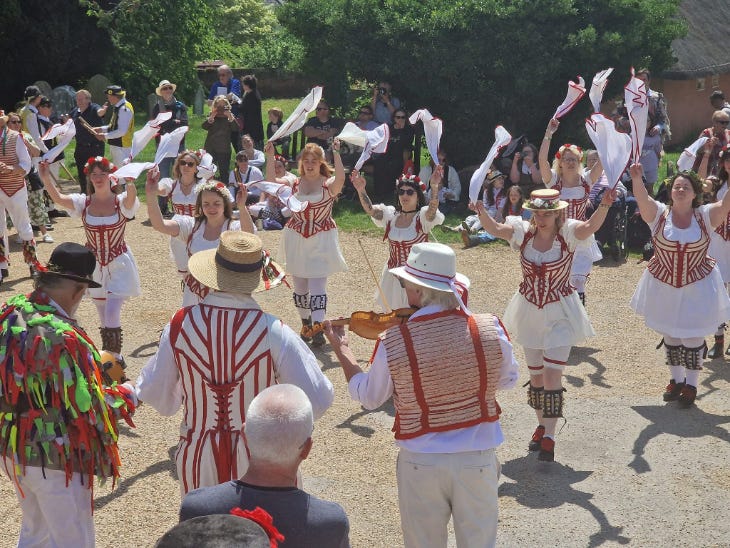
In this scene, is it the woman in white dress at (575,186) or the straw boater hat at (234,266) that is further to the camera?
the woman in white dress at (575,186)

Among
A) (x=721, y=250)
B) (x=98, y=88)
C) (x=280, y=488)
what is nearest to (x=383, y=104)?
(x=721, y=250)

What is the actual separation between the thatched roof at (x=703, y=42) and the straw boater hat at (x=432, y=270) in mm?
17604

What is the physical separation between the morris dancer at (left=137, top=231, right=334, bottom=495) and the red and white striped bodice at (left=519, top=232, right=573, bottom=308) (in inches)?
113

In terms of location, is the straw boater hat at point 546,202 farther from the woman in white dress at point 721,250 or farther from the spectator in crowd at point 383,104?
the spectator in crowd at point 383,104

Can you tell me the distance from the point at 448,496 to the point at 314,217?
204 inches

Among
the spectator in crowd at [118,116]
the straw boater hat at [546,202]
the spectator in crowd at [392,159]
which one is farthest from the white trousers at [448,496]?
the spectator in crowd at [392,159]

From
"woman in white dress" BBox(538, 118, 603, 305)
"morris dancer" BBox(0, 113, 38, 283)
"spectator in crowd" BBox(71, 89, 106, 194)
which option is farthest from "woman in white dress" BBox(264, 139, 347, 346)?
"spectator in crowd" BBox(71, 89, 106, 194)

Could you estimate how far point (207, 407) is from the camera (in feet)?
15.1

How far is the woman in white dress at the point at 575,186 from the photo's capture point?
9.61m

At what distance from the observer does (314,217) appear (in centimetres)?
944

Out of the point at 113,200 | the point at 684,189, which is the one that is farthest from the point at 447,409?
the point at 113,200

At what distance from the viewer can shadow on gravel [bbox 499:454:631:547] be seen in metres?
6.08

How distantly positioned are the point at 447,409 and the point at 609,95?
13.9m

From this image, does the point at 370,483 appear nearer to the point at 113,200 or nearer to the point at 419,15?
the point at 113,200
